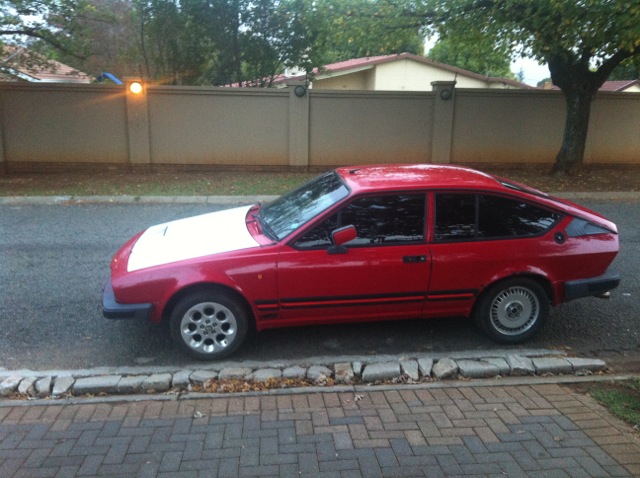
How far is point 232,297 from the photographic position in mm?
4723

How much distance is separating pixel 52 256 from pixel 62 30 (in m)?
8.62

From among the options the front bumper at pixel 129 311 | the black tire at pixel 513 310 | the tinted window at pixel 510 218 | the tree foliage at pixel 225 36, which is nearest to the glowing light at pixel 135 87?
the tree foliage at pixel 225 36

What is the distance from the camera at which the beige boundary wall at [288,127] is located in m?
15.0

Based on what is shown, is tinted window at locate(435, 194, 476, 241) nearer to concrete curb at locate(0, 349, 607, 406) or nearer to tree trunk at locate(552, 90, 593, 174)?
concrete curb at locate(0, 349, 607, 406)

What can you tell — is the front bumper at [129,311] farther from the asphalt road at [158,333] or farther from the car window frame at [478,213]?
the car window frame at [478,213]

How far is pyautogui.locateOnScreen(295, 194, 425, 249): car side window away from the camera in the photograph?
189 inches

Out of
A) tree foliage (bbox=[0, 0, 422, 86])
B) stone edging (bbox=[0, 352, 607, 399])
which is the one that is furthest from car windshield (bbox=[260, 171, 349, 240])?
tree foliage (bbox=[0, 0, 422, 86])

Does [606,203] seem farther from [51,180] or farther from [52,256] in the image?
[51,180]

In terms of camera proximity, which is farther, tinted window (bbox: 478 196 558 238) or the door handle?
tinted window (bbox: 478 196 558 238)

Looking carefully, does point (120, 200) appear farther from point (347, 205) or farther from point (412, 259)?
point (412, 259)

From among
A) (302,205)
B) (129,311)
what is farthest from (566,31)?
(129,311)

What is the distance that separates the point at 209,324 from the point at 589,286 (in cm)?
329

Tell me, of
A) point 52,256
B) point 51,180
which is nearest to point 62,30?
point 51,180

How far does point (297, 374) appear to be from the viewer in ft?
14.8
